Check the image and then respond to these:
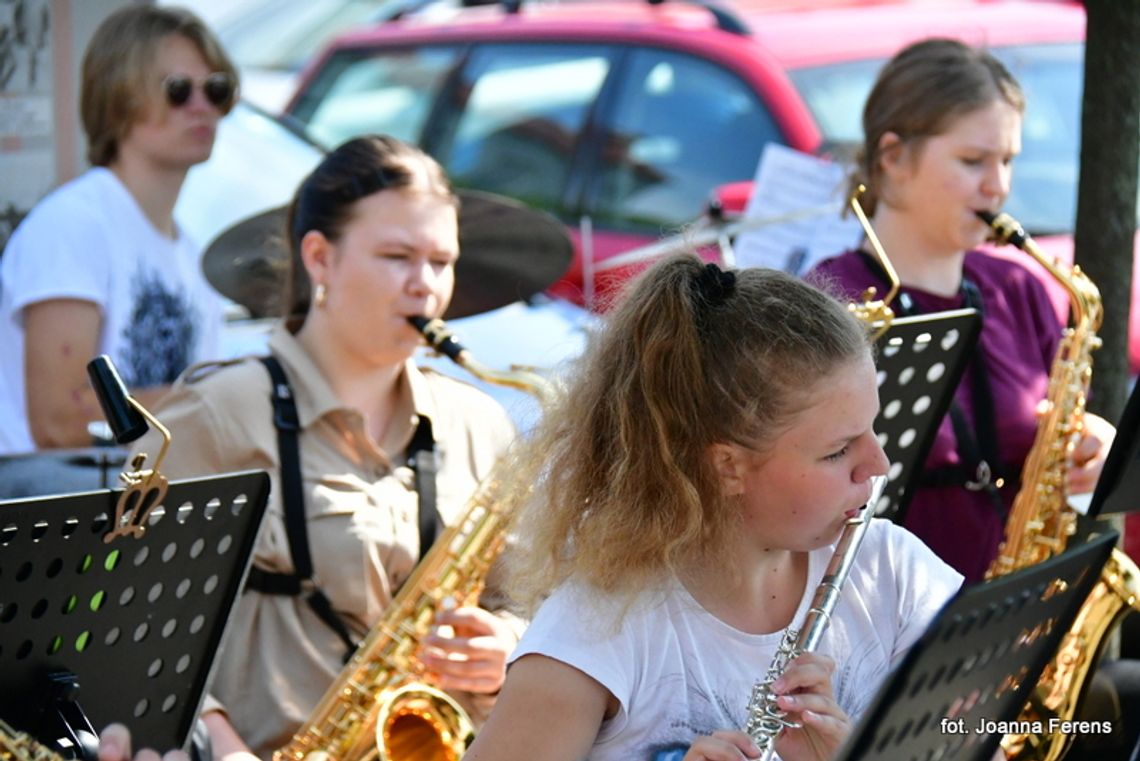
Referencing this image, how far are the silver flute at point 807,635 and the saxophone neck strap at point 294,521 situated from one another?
3.30 feet

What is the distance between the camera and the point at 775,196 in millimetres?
4641

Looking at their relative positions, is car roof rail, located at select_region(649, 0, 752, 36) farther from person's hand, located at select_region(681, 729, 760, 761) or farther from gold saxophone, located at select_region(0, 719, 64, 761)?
gold saxophone, located at select_region(0, 719, 64, 761)

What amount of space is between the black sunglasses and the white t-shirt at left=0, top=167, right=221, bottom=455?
23 cm

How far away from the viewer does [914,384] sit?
276 cm

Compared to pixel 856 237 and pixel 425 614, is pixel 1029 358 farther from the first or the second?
pixel 425 614

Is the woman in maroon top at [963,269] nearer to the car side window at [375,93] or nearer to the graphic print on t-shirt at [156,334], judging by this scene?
the graphic print on t-shirt at [156,334]

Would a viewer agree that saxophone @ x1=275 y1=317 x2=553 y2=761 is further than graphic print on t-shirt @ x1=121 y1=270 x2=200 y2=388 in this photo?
No

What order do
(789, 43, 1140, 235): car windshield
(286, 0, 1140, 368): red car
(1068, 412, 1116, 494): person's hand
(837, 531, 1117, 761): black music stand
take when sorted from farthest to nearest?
(286, 0, 1140, 368): red car
(789, 43, 1140, 235): car windshield
(1068, 412, 1116, 494): person's hand
(837, 531, 1117, 761): black music stand

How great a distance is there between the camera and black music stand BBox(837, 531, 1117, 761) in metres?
1.56

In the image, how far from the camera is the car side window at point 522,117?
598 centimetres

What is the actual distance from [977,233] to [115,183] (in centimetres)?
191

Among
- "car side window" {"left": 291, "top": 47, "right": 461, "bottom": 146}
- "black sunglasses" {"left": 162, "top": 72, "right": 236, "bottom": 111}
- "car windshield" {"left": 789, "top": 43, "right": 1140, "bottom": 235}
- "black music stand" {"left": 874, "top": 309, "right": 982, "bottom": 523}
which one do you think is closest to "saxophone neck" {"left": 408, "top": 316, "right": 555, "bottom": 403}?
"black music stand" {"left": 874, "top": 309, "right": 982, "bottom": 523}

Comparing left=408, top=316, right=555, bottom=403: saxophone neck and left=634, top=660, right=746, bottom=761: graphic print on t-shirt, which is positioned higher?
left=408, top=316, right=555, bottom=403: saxophone neck

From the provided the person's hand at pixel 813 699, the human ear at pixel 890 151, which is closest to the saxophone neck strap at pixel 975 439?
the human ear at pixel 890 151
